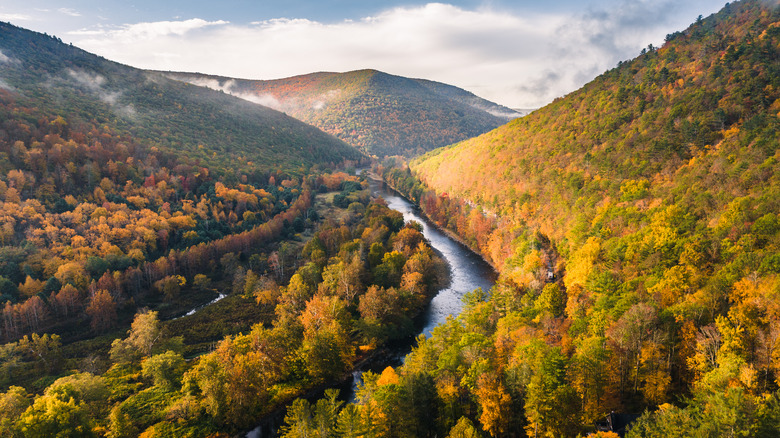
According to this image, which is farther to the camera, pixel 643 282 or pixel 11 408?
pixel 643 282

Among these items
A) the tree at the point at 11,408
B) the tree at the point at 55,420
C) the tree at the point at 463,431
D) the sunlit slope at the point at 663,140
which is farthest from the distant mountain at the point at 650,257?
the tree at the point at 11,408

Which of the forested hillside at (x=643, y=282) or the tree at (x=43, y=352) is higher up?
the forested hillside at (x=643, y=282)

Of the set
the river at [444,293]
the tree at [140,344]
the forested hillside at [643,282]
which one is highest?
the forested hillside at [643,282]

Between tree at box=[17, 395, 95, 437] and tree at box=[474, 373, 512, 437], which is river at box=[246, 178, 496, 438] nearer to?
tree at box=[17, 395, 95, 437]

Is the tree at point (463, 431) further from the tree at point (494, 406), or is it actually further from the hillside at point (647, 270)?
the tree at point (494, 406)

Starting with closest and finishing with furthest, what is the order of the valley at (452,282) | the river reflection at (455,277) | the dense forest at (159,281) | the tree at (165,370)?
the valley at (452,282) < the dense forest at (159,281) < the tree at (165,370) < the river reflection at (455,277)

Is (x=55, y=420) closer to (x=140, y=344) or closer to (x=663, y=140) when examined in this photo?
(x=140, y=344)

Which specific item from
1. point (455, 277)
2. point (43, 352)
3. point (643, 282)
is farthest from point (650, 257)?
point (43, 352)
